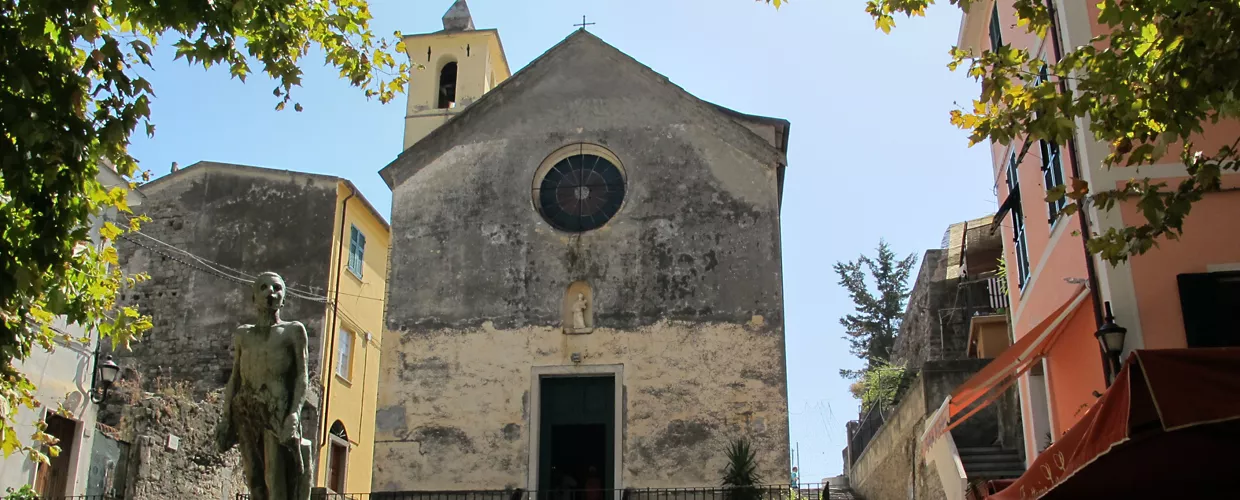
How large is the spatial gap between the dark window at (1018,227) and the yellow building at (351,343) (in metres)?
13.3

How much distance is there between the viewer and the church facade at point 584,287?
16328mm

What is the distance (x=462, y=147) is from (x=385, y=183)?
1.53 meters

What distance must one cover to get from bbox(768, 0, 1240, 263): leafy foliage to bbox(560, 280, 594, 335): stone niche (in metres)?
8.63

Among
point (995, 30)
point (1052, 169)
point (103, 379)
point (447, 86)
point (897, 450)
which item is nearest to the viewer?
point (1052, 169)

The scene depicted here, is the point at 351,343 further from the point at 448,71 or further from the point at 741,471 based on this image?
the point at 448,71

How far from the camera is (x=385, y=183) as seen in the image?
61.2ft

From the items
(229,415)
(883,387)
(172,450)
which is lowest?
(229,415)

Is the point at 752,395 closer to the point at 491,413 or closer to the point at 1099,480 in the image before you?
the point at 491,413

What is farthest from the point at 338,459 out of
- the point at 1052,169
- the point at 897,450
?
the point at 1052,169

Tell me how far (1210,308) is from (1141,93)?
10.7ft

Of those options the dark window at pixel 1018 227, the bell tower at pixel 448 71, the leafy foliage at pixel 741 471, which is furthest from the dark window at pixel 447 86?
the dark window at pixel 1018 227

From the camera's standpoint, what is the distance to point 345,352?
84.4 ft

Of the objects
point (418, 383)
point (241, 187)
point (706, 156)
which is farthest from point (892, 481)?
point (241, 187)

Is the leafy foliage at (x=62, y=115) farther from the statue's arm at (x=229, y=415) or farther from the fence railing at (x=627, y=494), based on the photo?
the fence railing at (x=627, y=494)
